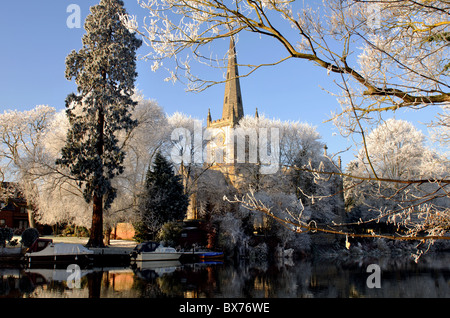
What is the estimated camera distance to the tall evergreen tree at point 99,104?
24.8 metres

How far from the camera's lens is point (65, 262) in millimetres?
23609

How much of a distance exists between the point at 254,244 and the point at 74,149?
59.0ft

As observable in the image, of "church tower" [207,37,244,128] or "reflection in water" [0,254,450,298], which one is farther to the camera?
"church tower" [207,37,244,128]

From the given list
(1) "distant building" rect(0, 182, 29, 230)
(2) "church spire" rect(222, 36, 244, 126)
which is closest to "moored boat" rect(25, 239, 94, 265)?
(1) "distant building" rect(0, 182, 29, 230)

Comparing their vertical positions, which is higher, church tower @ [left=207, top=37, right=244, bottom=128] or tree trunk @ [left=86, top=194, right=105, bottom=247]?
church tower @ [left=207, top=37, right=244, bottom=128]

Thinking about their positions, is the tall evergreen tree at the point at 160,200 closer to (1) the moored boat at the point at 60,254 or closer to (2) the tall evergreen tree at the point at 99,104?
(2) the tall evergreen tree at the point at 99,104

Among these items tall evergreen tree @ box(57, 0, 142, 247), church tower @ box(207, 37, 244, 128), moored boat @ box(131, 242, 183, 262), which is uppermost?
church tower @ box(207, 37, 244, 128)

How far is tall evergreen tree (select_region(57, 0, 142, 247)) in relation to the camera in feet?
81.2

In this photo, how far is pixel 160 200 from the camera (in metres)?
32.0

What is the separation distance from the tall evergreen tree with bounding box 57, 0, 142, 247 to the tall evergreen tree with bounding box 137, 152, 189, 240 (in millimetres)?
6279

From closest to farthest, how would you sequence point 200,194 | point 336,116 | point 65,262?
point 336,116 < point 65,262 < point 200,194

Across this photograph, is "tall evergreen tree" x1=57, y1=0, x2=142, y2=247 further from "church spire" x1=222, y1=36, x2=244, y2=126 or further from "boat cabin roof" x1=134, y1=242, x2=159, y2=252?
"church spire" x1=222, y1=36, x2=244, y2=126
